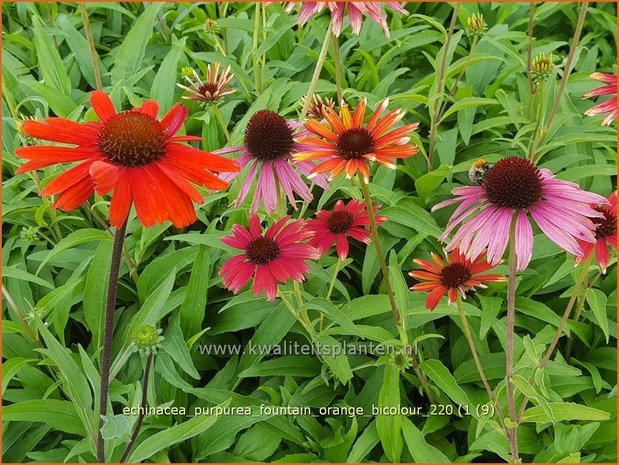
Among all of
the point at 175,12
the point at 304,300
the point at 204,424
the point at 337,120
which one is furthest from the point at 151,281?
the point at 175,12

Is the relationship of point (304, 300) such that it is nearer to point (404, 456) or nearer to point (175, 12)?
point (404, 456)

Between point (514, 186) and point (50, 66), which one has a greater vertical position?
point (50, 66)

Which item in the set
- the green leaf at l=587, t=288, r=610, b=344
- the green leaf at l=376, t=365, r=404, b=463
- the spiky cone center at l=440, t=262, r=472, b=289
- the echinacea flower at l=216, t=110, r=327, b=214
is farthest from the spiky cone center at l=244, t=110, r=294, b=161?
the green leaf at l=587, t=288, r=610, b=344

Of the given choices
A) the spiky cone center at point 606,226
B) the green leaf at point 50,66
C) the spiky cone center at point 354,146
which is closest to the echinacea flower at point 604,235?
the spiky cone center at point 606,226

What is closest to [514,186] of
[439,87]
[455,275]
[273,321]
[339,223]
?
[455,275]

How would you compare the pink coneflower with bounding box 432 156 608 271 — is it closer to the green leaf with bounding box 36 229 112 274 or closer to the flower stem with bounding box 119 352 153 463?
the flower stem with bounding box 119 352 153 463

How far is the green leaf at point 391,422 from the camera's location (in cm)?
131

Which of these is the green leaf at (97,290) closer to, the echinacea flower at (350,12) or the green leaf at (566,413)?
the echinacea flower at (350,12)

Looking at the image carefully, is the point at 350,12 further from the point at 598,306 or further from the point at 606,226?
the point at 598,306

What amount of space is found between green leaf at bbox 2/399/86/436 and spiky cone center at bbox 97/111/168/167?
2.22ft

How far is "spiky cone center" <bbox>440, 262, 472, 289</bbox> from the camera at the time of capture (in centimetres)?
117

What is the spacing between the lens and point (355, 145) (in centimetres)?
105

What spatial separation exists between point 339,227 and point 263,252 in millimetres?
Result: 189

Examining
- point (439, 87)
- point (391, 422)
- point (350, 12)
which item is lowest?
point (391, 422)
